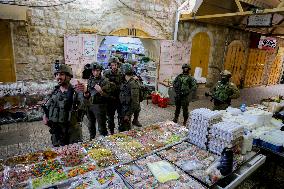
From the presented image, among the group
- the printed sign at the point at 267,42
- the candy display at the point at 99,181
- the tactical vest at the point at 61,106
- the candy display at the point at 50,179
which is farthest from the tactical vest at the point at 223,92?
the printed sign at the point at 267,42

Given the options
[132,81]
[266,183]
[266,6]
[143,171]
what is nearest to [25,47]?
[132,81]

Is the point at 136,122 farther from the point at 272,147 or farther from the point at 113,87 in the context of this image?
the point at 272,147

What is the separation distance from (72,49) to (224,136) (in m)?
7.16

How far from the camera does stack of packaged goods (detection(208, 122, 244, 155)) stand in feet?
11.7

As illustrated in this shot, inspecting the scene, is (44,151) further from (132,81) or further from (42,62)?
(42,62)

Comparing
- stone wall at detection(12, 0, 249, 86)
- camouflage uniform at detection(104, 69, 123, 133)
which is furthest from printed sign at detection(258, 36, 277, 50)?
camouflage uniform at detection(104, 69, 123, 133)

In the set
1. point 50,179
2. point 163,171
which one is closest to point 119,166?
point 163,171

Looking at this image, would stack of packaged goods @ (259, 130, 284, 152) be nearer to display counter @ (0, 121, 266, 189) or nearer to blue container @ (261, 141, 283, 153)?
blue container @ (261, 141, 283, 153)

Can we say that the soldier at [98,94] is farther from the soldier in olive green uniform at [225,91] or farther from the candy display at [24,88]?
the soldier in olive green uniform at [225,91]

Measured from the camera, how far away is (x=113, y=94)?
6.42 m

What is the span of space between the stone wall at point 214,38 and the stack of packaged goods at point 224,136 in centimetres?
890

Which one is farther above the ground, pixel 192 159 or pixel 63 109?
pixel 63 109

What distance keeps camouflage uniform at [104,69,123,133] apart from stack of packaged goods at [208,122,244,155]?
333cm

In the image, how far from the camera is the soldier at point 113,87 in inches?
251
